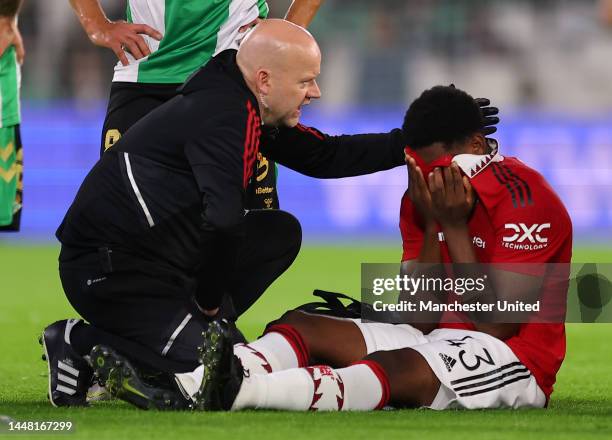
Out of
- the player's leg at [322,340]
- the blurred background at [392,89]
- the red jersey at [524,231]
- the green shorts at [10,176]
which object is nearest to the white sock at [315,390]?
the player's leg at [322,340]

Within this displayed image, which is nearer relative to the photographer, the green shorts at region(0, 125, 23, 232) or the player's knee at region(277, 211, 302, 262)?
the player's knee at region(277, 211, 302, 262)

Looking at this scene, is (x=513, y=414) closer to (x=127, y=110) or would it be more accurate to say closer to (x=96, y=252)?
(x=96, y=252)

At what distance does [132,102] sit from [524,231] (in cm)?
199

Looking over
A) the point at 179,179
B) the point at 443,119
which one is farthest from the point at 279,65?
the point at 443,119

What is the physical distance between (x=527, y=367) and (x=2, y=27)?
149 inches

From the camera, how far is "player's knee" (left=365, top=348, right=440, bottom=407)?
14.7 ft

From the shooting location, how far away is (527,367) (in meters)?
4.57

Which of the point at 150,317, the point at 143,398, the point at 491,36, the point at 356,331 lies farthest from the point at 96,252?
the point at 491,36

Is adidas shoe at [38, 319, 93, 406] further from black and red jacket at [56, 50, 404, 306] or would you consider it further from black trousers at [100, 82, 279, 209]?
black trousers at [100, 82, 279, 209]

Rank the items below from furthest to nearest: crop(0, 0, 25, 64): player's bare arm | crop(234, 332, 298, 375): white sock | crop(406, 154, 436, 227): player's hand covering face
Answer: crop(0, 0, 25, 64): player's bare arm, crop(406, 154, 436, 227): player's hand covering face, crop(234, 332, 298, 375): white sock

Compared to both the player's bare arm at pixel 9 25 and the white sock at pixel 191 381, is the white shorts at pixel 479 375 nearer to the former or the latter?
the white sock at pixel 191 381

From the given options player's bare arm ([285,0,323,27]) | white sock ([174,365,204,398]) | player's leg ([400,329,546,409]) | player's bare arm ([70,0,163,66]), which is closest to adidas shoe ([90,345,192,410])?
white sock ([174,365,204,398])

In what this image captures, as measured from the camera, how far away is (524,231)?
15.3ft

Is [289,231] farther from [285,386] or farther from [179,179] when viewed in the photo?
[285,386]
